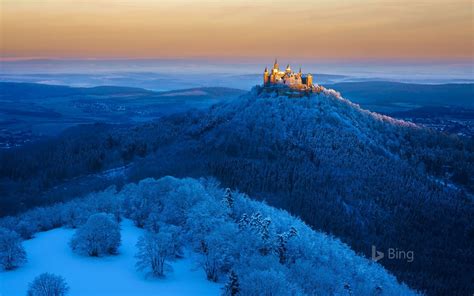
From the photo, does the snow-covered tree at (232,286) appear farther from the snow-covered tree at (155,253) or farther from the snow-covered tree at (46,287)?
the snow-covered tree at (46,287)

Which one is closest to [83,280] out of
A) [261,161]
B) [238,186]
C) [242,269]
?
[242,269]

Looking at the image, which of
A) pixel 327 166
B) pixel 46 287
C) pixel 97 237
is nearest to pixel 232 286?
pixel 46 287

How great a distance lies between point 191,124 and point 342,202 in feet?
316

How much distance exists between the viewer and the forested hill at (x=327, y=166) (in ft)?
326

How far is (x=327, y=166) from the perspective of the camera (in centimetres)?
13388

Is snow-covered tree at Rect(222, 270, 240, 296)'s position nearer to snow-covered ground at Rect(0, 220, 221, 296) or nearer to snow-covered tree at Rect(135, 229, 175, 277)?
snow-covered ground at Rect(0, 220, 221, 296)

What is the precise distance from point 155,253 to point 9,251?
1354 cm

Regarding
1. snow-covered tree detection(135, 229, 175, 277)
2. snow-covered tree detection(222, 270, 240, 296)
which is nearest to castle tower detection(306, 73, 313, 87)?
snow-covered tree detection(135, 229, 175, 277)

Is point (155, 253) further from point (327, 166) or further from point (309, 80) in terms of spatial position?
point (309, 80)

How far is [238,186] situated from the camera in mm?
102562

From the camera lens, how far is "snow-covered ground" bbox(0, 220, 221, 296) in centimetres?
3950

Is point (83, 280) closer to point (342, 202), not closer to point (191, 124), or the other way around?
point (342, 202)

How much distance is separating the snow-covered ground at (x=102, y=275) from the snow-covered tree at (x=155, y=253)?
961mm

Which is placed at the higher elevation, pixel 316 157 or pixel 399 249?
pixel 316 157
